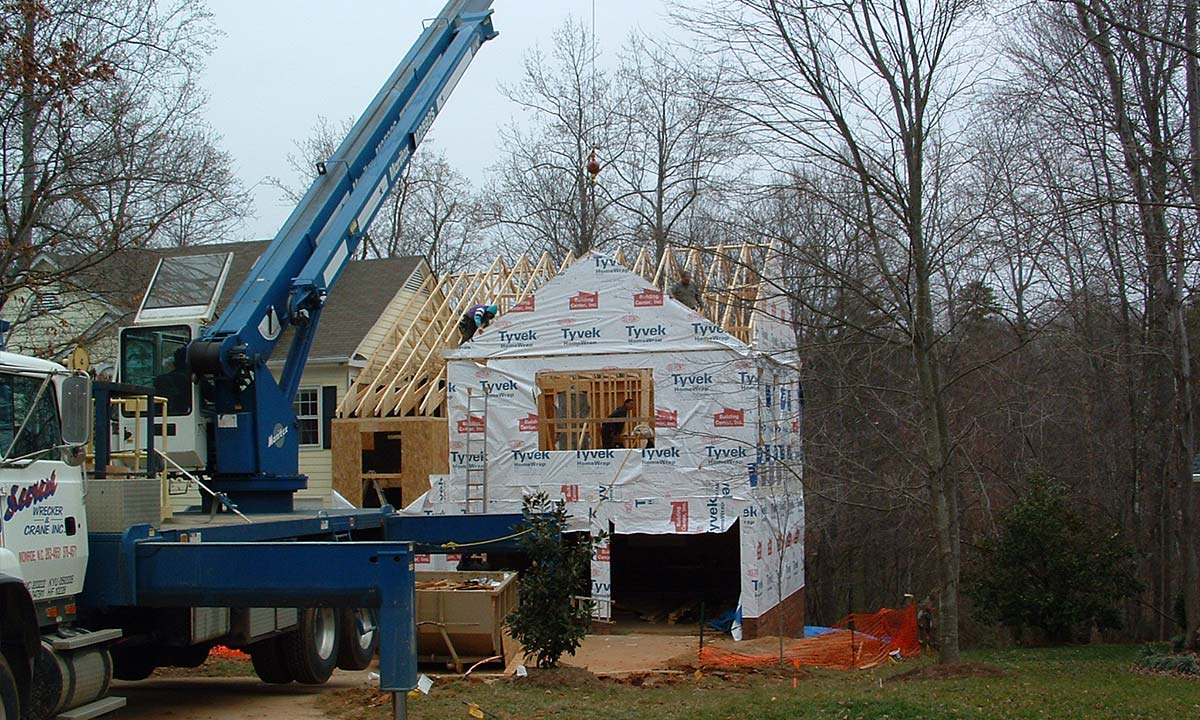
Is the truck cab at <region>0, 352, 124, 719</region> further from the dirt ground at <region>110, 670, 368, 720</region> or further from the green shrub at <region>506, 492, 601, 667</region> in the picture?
the green shrub at <region>506, 492, 601, 667</region>

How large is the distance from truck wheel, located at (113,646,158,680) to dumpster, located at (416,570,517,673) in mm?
4420

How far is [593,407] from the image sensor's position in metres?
24.6

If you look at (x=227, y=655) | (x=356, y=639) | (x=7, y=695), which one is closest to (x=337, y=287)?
(x=227, y=655)

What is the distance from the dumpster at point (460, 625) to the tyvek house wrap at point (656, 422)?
4719 mm

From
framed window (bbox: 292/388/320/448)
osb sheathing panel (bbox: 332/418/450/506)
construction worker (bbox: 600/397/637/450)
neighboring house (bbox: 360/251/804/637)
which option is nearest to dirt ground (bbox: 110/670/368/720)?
neighboring house (bbox: 360/251/804/637)

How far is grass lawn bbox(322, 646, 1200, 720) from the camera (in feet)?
32.8

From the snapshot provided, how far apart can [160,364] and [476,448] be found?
10.5 m

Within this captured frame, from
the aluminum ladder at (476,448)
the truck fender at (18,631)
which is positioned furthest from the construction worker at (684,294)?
the truck fender at (18,631)

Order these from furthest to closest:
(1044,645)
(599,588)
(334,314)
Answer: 1. (334,314)
2. (1044,645)
3. (599,588)

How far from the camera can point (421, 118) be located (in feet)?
47.9

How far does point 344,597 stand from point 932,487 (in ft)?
28.5

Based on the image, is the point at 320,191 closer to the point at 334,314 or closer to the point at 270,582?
the point at 270,582

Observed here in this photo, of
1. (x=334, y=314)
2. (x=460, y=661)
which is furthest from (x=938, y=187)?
(x=334, y=314)

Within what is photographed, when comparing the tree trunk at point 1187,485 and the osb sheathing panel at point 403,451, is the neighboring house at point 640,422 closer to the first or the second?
the osb sheathing panel at point 403,451
